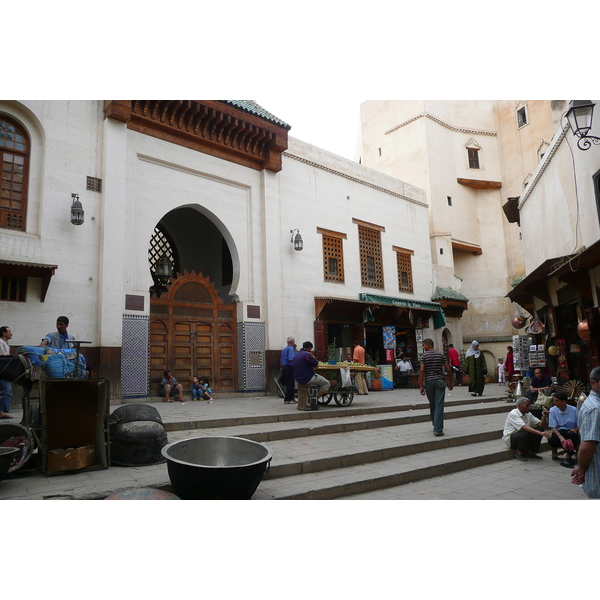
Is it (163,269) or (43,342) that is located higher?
(163,269)

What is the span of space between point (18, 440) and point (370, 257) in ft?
42.9

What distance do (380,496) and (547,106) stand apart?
2330 centimetres

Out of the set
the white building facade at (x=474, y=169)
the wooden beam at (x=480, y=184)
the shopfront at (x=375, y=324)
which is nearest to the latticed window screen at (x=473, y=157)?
the white building facade at (x=474, y=169)

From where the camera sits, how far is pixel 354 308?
15.4 metres

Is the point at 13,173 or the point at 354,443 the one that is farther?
the point at 13,173

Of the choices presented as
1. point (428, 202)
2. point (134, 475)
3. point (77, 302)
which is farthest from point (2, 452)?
point (428, 202)

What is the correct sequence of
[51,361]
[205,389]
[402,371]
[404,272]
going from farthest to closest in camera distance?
[404,272] → [402,371] → [205,389] → [51,361]

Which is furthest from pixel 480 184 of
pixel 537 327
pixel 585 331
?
pixel 585 331

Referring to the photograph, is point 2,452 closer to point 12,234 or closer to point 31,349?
point 31,349

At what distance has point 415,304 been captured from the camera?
55.7 feet

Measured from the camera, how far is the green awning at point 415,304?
51.0 ft

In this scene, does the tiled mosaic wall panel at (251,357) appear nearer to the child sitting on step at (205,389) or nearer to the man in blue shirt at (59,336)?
the child sitting on step at (205,389)

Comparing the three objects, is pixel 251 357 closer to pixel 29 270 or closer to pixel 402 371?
pixel 29 270

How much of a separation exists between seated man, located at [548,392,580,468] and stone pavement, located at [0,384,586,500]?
25 cm
